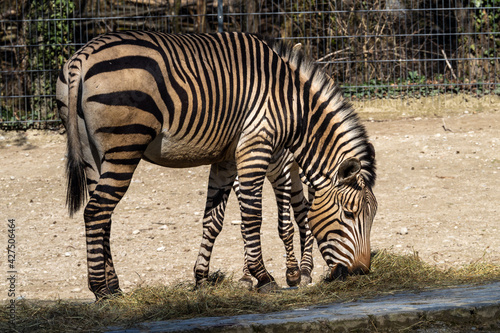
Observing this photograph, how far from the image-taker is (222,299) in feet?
16.2

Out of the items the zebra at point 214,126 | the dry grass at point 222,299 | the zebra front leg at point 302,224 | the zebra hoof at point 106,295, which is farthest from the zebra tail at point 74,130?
the zebra front leg at point 302,224

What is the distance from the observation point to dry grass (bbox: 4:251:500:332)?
4570 mm

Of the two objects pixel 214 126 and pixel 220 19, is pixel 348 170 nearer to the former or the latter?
pixel 214 126

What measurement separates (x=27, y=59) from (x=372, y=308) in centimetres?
1062

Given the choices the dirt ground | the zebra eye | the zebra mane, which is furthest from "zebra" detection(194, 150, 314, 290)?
the zebra eye

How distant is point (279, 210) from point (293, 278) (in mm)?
710

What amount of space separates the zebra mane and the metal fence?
6.79 meters

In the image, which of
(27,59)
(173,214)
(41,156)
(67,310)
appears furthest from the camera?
(27,59)

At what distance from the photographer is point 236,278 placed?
23.1 feet

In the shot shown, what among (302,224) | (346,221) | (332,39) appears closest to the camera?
(346,221)

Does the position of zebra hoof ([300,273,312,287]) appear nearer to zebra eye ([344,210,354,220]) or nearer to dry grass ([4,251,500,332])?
dry grass ([4,251,500,332])

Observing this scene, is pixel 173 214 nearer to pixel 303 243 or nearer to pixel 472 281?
pixel 303 243

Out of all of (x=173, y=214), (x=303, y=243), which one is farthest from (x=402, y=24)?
(x=303, y=243)

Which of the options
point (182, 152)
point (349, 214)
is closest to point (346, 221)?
point (349, 214)
